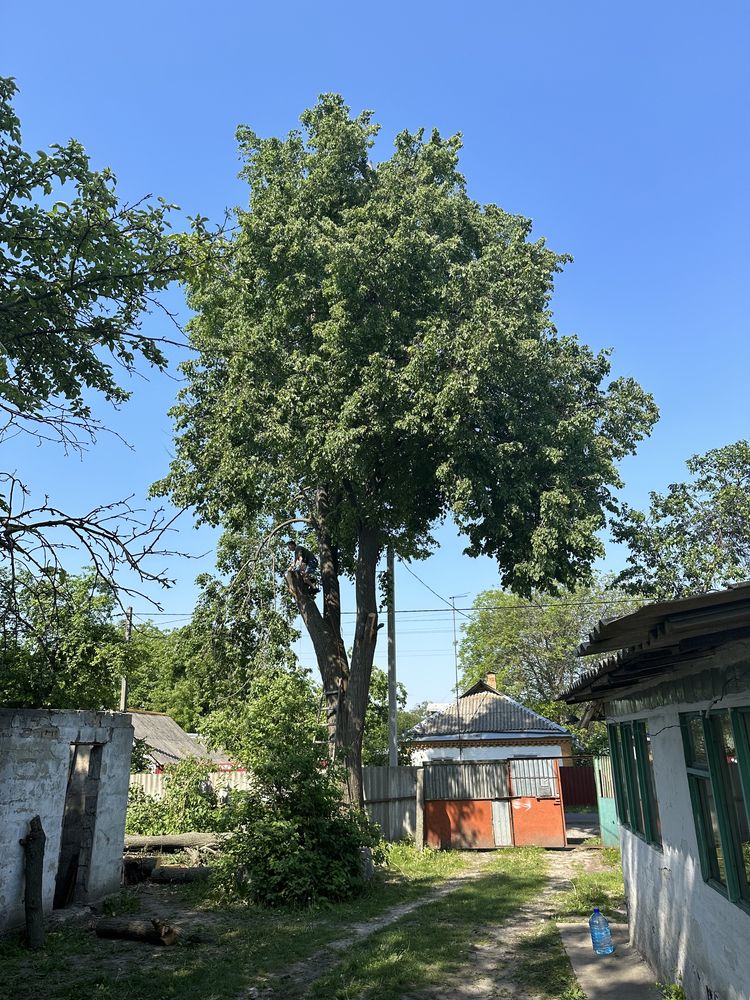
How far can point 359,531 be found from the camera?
18516mm

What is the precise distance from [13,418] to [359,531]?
502 inches

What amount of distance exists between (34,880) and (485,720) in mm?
24417

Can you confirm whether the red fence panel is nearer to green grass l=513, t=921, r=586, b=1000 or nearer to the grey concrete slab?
green grass l=513, t=921, r=586, b=1000

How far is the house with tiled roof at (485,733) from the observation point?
1214 inches

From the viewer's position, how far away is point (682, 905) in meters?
6.29

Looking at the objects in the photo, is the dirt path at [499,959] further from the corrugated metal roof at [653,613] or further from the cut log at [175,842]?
the cut log at [175,842]

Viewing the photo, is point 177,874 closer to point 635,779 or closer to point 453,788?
point 453,788

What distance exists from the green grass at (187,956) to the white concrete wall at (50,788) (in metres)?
0.63

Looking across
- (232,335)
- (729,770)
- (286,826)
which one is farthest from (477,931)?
(232,335)

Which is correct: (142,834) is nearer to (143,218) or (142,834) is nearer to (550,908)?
(550,908)

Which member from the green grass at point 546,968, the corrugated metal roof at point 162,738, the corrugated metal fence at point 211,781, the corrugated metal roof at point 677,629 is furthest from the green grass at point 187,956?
the corrugated metal roof at point 162,738

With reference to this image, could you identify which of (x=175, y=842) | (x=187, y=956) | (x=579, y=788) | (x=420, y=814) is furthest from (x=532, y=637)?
(x=187, y=956)

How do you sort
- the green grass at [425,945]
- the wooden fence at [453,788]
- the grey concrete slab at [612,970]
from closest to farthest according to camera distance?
the grey concrete slab at [612,970], the green grass at [425,945], the wooden fence at [453,788]

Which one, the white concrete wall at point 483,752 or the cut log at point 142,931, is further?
the white concrete wall at point 483,752
